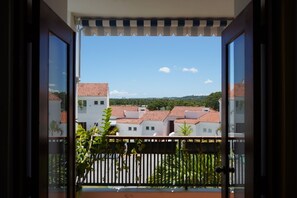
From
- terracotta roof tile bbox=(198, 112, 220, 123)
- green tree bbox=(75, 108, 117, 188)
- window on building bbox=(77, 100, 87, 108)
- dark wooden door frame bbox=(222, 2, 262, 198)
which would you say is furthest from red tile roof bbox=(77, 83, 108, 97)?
dark wooden door frame bbox=(222, 2, 262, 198)

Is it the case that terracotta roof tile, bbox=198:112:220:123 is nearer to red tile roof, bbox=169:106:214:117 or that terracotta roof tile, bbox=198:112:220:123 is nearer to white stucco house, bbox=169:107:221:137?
white stucco house, bbox=169:107:221:137

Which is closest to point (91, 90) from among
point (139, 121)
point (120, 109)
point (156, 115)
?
point (120, 109)

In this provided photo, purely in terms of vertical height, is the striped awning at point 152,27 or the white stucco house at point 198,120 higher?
the striped awning at point 152,27

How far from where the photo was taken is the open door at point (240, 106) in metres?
1.66

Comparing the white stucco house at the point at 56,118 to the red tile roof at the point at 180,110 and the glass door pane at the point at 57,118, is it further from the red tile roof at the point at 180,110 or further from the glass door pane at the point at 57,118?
the red tile roof at the point at 180,110

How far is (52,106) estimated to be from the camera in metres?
2.09

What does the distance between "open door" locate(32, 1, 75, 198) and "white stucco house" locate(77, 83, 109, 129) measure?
175cm

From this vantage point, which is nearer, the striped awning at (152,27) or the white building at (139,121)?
the striped awning at (152,27)

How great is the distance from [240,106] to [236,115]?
0.46 feet

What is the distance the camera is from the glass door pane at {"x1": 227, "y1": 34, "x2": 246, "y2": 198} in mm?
1985

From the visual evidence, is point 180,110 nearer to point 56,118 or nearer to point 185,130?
point 185,130

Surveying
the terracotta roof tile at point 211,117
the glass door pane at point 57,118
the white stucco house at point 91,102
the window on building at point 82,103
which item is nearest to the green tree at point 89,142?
the white stucco house at point 91,102
